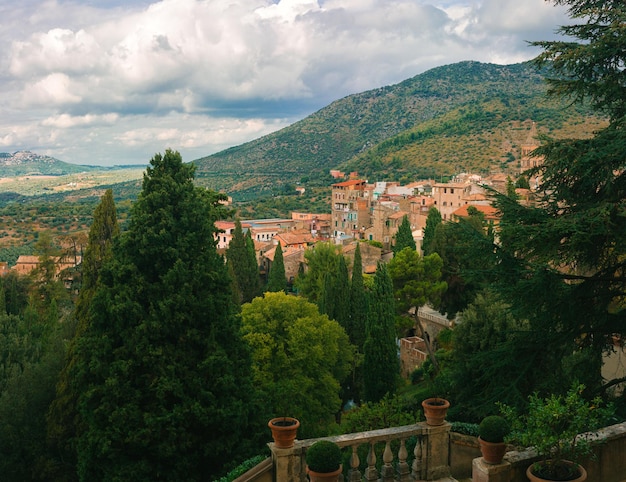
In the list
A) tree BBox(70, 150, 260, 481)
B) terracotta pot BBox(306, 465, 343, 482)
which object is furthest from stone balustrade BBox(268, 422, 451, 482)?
tree BBox(70, 150, 260, 481)

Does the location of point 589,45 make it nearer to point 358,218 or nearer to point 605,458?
point 605,458

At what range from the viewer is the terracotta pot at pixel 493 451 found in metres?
6.34

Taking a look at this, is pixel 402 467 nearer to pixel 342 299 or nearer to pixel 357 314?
pixel 342 299

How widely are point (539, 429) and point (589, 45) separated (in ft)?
19.1

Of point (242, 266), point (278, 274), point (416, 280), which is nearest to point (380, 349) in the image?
point (416, 280)

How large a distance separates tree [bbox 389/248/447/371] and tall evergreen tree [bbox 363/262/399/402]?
3.97 meters

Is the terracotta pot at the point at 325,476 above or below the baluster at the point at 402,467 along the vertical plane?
above

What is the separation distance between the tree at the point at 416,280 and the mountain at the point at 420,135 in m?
54.3

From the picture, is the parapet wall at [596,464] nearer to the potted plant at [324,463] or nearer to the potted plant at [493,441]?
the potted plant at [493,441]

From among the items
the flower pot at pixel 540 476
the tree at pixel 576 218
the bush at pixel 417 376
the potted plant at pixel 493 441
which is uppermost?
the tree at pixel 576 218

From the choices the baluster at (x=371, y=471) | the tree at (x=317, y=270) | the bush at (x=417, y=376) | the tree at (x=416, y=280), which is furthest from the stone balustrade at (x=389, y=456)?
the tree at (x=317, y=270)

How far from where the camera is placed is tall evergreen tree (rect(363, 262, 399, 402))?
24781mm

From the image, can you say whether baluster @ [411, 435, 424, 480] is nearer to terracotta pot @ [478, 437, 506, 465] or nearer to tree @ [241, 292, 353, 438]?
terracotta pot @ [478, 437, 506, 465]

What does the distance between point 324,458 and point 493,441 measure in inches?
76.1
